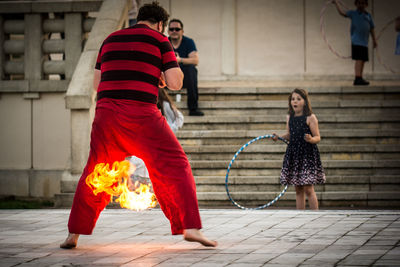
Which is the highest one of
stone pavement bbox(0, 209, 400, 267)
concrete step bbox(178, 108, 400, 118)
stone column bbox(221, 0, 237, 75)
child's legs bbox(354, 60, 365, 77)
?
stone column bbox(221, 0, 237, 75)

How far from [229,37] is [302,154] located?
911 centimetres

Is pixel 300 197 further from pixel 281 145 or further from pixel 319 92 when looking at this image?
pixel 319 92

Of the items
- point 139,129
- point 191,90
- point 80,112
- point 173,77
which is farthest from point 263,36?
point 139,129

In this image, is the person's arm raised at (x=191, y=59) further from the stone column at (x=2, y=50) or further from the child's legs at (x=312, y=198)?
the child's legs at (x=312, y=198)

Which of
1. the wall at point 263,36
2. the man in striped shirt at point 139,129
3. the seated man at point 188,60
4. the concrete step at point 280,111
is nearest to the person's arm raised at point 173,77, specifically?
the man in striped shirt at point 139,129

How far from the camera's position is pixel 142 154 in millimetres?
6000

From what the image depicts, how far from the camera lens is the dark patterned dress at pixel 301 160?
379 inches

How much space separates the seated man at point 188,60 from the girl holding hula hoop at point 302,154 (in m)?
3.60

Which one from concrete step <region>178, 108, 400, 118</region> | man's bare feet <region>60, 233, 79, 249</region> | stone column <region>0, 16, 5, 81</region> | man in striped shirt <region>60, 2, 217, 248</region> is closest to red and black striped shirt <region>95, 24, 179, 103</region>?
man in striped shirt <region>60, 2, 217, 248</region>

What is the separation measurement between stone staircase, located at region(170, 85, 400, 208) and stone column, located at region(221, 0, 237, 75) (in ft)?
13.6

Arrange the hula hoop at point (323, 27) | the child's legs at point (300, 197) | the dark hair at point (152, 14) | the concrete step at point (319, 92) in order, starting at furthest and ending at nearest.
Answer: the hula hoop at point (323, 27) < the concrete step at point (319, 92) < the child's legs at point (300, 197) < the dark hair at point (152, 14)

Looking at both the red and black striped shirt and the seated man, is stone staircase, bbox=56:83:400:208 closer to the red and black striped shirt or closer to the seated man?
the seated man

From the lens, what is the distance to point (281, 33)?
1845 cm

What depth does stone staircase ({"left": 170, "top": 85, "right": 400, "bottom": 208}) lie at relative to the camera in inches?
442
